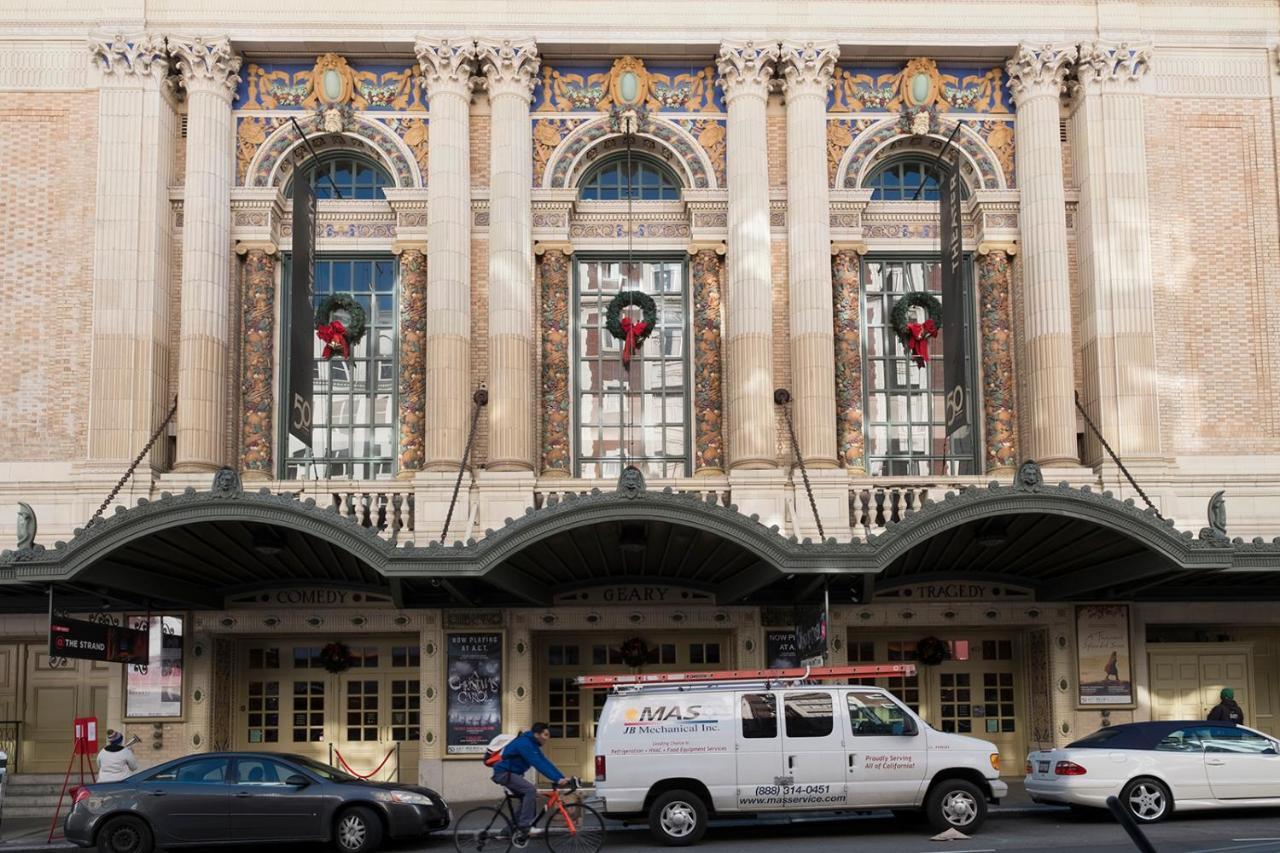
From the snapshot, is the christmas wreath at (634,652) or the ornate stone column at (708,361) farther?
the ornate stone column at (708,361)

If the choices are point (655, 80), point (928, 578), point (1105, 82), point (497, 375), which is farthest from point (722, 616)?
point (1105, 82)

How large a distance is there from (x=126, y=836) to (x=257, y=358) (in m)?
11.0

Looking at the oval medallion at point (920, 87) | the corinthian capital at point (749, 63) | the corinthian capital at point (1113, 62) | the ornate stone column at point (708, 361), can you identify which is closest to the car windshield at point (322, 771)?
the ornate stone column at point (708, 361)

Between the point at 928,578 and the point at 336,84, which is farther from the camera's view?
the point at 336,84

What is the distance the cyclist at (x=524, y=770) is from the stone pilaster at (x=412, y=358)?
10060 millimetres

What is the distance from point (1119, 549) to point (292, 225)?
1455 centimetres

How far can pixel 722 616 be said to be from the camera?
26.0m

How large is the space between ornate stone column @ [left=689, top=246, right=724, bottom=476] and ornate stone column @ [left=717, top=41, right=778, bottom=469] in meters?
0.28

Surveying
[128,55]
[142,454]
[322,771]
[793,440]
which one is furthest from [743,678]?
[128,55]

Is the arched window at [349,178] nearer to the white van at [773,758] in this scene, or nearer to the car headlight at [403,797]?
the car headlight at [403,797]

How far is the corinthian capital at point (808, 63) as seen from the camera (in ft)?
90.5

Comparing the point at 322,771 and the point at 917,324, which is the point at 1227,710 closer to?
Answer: the point at 917,324

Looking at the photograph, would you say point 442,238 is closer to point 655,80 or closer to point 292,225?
point 292,225

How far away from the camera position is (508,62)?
90.3ft
